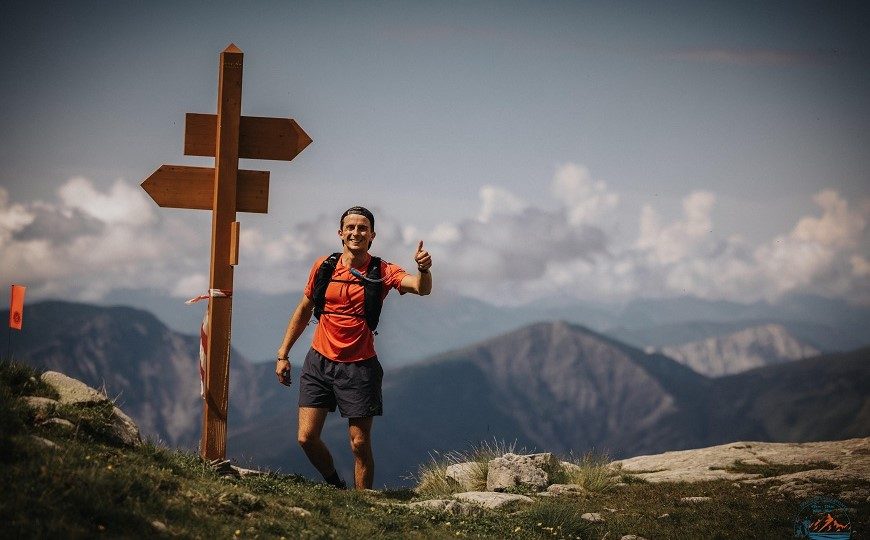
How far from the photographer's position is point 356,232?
10.0 m

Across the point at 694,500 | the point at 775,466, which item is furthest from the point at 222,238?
the point at 775,466

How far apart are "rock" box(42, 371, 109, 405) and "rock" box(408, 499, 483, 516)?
12.2 ft

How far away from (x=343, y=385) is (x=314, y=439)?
2.53 feet

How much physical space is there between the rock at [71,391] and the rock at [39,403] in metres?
0.19

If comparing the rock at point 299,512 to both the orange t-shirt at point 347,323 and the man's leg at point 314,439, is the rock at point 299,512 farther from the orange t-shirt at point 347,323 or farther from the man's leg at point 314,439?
the orange t-shirt at point 347,323

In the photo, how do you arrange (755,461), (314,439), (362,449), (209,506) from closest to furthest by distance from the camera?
1. (209,506)
2. (314,439)
3. (362,449)
4. (755,461)

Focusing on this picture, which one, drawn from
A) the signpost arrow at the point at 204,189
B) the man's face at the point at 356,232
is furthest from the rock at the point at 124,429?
the man's face at the point at 356,232

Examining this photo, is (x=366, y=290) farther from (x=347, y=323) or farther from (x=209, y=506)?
(x=209, y=506)

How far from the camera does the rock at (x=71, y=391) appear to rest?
347 inches

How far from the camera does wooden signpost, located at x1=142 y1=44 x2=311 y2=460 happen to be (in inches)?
376

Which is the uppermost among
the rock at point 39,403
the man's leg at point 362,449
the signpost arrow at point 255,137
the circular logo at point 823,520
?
the signpost arrow at point 255,137

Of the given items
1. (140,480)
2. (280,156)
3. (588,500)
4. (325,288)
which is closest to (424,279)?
(325,288)

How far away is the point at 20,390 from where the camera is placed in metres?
8.66

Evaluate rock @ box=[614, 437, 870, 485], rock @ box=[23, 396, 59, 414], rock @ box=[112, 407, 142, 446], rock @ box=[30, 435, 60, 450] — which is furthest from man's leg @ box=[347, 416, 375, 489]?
rock @ box=[614, 437, 870, 485]
